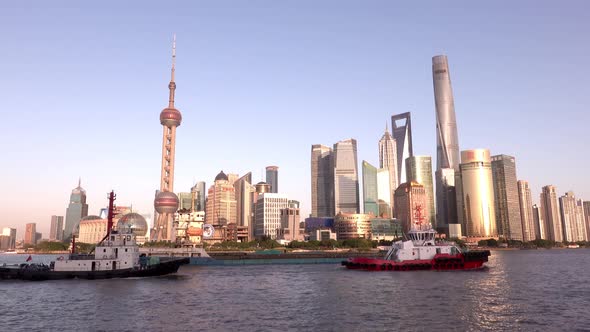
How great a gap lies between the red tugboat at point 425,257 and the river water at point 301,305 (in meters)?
15.3

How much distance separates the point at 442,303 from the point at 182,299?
3334 centimetres

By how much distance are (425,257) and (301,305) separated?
5159 cm

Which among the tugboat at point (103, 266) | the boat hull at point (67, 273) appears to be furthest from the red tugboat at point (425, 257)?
the tugboat at point (103, 266)

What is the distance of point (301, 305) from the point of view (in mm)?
54719

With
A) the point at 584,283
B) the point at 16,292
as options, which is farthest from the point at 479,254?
the point at 16,292

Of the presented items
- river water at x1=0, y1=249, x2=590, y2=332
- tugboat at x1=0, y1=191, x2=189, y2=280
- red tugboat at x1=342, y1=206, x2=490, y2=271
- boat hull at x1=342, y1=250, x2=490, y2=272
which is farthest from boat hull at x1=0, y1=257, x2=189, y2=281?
red tugboat at x1=342, y1=206, x2=490, y2=271

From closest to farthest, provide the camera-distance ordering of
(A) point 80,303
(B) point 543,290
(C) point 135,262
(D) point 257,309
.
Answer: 1. (D) point 257,309
2. (A) point 80,303
3. (B) point 543,290
4. (C) point 135,262

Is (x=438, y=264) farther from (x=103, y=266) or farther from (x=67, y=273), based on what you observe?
(x=67, y=273)

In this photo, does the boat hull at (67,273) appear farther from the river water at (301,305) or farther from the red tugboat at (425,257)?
the red tugboat at (425,257)

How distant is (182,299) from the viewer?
194 feet

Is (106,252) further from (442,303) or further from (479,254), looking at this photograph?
(479,254)

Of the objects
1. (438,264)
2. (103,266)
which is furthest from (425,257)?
(103,266)

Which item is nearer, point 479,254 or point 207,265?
point 479,254

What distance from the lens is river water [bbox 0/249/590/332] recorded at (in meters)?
42.7
